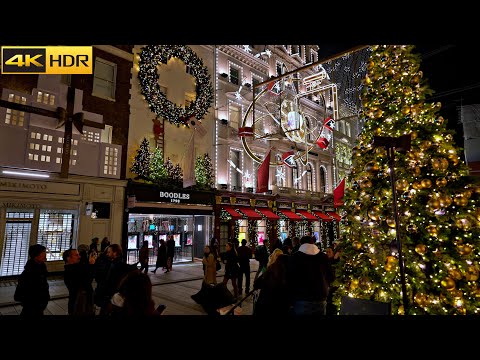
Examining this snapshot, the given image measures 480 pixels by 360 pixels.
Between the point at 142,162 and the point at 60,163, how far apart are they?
414 centimetres

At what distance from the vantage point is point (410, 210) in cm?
512

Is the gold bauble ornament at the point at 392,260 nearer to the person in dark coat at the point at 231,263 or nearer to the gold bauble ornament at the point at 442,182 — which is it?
the gold bauble ornament at the point at 442,182

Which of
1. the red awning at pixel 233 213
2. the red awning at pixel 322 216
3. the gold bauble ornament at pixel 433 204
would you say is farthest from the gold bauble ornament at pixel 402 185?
the red awning at pixel 322 216

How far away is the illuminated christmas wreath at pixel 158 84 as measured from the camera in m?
18.2

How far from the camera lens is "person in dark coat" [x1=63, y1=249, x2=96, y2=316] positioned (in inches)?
246

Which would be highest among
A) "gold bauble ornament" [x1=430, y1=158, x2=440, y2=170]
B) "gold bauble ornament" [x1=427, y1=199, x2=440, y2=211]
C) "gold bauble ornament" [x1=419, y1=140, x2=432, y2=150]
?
"gold bauble ornament" [x1=419, y1=140, x2=432, y2=150]

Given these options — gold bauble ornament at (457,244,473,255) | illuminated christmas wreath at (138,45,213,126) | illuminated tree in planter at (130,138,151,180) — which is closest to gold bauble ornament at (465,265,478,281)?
gold bauble ornament at (457,244,473,255)

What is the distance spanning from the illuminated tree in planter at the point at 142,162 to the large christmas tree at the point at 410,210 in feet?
44.0

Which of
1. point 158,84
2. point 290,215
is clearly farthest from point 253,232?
point 158,84

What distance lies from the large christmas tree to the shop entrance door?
13792 millimetres

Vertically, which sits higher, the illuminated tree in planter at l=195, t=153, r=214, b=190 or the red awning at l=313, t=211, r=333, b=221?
the illuminated tree in planter at l=195, t=153, r=214, b=190

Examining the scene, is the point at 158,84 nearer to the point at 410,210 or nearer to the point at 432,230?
the point at 410,210

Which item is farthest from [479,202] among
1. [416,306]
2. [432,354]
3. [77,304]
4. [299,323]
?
[77,304]

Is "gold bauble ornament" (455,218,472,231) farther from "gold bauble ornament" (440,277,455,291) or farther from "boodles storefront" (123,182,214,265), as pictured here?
"boodles storefront" (123,182,214,265)
